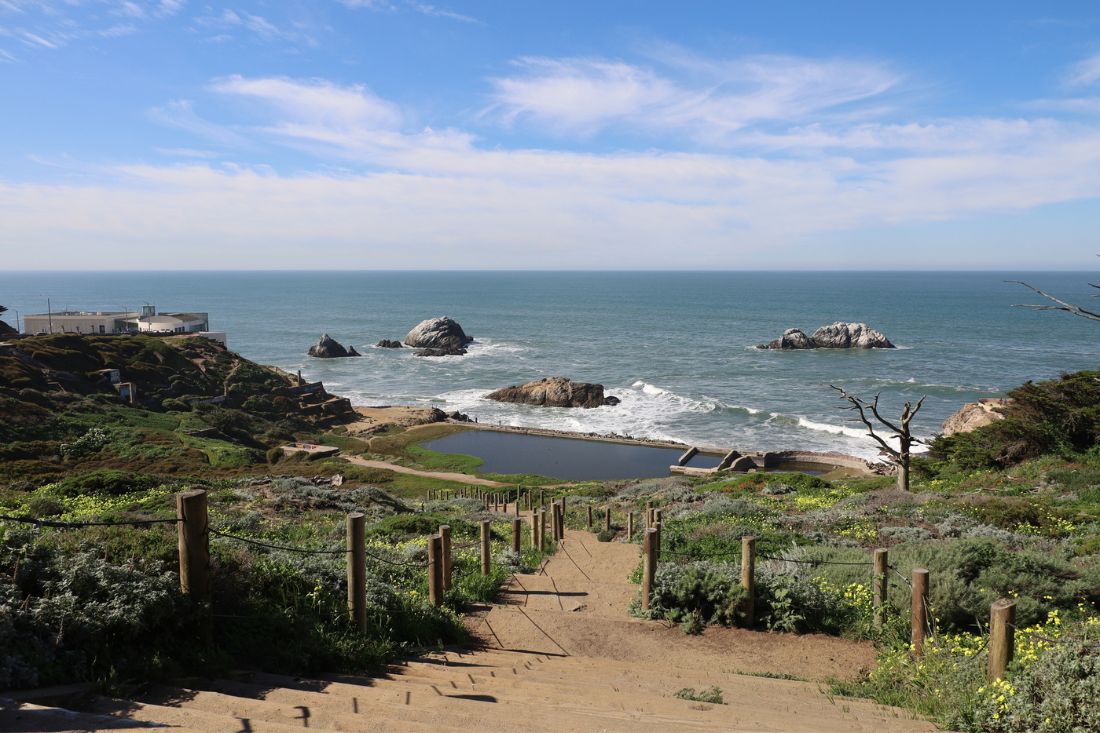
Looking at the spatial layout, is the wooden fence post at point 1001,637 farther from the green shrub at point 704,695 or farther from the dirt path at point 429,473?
the dirt path at point 429,473

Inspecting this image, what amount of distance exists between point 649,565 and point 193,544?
20.7ft

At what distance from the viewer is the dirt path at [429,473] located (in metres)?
40.3

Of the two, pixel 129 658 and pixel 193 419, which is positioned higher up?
pixel 129 658

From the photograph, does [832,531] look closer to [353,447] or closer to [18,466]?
[18,466]

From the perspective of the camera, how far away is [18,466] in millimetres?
28688

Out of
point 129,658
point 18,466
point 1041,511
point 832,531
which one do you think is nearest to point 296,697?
point 129,658

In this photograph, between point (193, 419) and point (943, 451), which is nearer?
point (943, 451)

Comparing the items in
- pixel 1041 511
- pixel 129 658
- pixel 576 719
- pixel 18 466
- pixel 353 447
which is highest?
pixel 129 658

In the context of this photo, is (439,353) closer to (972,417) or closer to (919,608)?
(972,417)

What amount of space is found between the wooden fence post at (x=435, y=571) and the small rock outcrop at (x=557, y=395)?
5727 centimetres

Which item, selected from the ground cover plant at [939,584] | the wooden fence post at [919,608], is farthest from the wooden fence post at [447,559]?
the wooden fence post at [919,608]

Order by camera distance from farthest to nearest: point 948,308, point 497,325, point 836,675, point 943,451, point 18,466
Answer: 1. point 948,308
2. point 497,325
3. point 943,451
4. point 18,466
5. point 836,675

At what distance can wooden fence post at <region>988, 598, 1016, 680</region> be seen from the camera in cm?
623

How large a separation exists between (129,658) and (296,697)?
1499 mm
